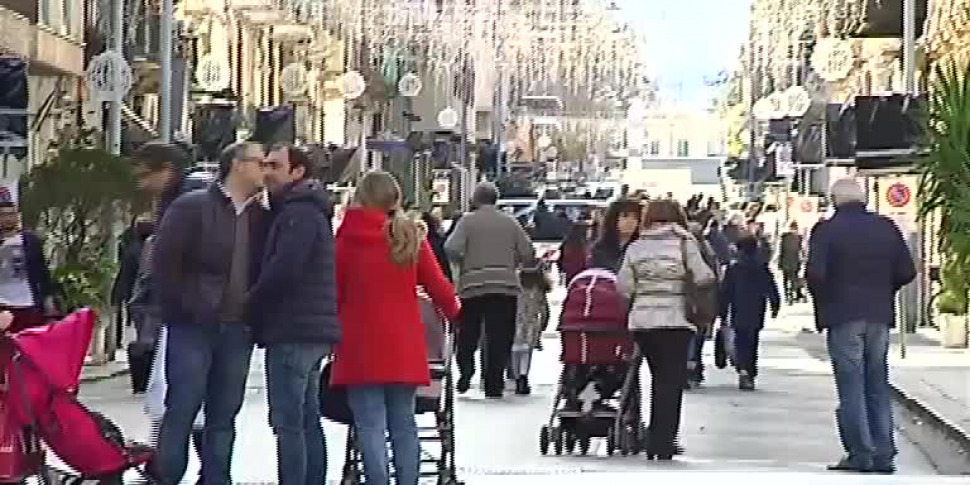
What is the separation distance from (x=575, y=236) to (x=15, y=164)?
27.3 feet

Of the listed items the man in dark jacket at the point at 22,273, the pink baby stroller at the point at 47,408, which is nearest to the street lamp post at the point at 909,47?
the man in dark jacket at the point at 22,273

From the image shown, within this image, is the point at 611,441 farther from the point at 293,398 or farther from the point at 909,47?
the point at 909,47

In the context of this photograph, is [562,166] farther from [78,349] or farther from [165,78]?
[78,349]

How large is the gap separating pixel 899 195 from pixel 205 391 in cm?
1753

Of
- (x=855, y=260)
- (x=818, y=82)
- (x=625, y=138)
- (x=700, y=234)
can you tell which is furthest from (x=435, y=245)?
(x=625, y=138)

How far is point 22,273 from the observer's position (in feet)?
44.6

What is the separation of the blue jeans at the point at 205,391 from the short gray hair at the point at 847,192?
15.7 feet

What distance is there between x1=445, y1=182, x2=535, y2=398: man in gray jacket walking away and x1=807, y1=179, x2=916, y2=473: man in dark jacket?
561 centimetres

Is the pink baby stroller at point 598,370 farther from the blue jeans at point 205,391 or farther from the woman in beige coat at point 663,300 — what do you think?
the blue jeans at point 205,391

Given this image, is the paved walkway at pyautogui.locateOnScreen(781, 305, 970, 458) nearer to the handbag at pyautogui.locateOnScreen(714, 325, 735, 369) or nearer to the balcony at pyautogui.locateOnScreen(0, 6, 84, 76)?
the handbag at pyautogui.locateOnScreen(714, 325, 735, 369)

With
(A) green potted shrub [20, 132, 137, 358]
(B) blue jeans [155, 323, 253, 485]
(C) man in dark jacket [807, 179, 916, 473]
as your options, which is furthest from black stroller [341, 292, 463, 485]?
(A) green potted shrub [20, 132, 137, 358]

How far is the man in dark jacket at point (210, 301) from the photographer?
11438mm

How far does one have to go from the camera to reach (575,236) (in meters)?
24.6

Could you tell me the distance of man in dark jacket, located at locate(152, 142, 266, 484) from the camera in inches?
450
